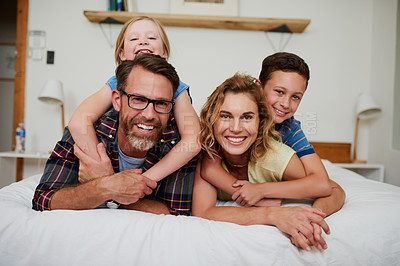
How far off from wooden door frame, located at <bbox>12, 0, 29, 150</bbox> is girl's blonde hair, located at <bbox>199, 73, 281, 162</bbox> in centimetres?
273

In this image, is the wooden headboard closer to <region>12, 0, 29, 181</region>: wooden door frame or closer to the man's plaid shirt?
the man's plaid shirt

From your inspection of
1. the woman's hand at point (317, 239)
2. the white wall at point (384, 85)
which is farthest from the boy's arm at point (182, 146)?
the white wall at point (384, 85)

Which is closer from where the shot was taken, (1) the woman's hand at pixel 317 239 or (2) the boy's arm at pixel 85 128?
(1) the woman's hand at pixel 317 239

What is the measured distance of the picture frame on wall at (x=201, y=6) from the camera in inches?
122

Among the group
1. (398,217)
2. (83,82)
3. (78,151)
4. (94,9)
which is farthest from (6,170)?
(398,217)

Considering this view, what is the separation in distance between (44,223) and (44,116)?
2.62m

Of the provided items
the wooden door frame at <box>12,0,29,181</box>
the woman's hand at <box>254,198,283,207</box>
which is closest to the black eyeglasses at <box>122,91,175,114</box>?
the woman's hand at <box>254,198,283,207</box>

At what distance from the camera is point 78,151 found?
1.21m

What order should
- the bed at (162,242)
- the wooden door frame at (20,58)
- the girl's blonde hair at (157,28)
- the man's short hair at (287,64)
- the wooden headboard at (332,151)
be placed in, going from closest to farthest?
the bed at (162,242), the man's short hair at (287,64), the girl's blonde hair at (157,28), the wooden door frame at (20,58), the wooden headboard at (332,151)

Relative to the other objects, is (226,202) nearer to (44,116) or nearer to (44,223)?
(44,223)

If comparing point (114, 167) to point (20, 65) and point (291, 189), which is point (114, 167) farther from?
point (20, 65)

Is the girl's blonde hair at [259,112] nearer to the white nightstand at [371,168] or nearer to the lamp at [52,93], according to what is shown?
the white nightstand at [371,168]

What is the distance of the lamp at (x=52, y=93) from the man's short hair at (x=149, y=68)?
1960 millimetres

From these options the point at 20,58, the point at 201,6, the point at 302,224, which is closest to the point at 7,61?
the point at 20,58
